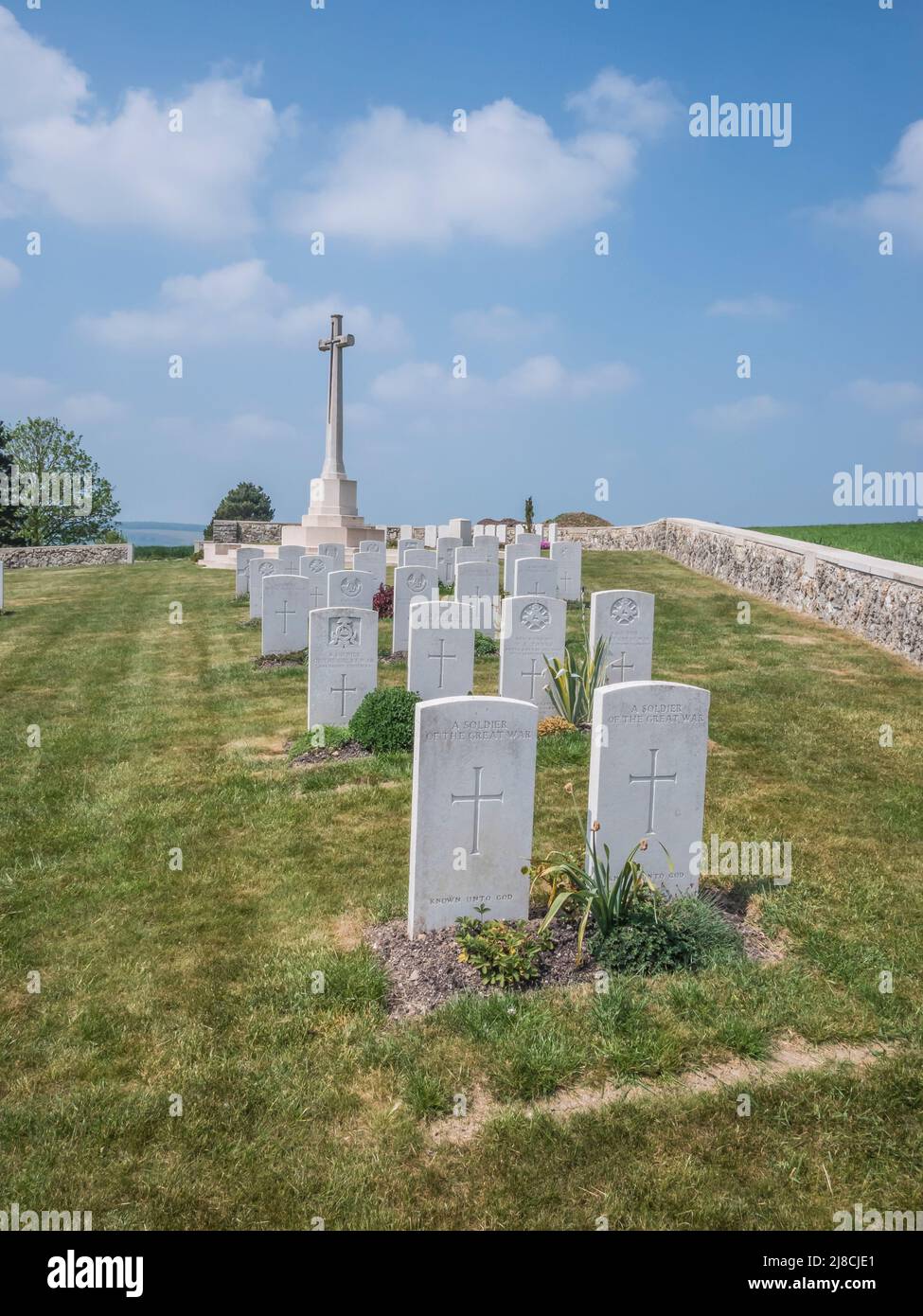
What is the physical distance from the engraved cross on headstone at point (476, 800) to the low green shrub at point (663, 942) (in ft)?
2.89

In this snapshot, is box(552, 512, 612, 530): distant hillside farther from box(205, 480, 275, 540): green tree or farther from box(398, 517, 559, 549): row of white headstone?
box(205, 480, 275, 540): green tree

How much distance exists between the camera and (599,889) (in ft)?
17.2

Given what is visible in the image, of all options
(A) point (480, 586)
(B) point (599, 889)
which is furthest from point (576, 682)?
(A) point (480, 586)

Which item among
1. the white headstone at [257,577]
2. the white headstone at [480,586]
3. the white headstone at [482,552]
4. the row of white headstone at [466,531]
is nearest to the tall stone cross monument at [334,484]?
the row of white headstone at [466,531]

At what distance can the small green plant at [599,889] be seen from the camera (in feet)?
17.0

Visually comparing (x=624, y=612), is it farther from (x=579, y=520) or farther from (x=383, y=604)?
(x=579, y=520)

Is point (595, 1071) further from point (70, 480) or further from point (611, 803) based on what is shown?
point (70, 480)

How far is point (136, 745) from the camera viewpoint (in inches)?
384

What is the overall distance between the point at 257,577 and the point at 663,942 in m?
14.9

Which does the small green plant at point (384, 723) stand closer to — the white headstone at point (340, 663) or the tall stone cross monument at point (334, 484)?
the white headstone at point (340, 663)

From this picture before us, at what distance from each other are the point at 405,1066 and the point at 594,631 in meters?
6.66

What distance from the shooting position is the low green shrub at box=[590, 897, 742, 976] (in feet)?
16.5

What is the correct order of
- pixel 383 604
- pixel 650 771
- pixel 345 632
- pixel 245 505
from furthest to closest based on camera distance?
1. pixel 245 505
2. pixel 383 604
3. pixel 345 632
4. pixel 650 771
